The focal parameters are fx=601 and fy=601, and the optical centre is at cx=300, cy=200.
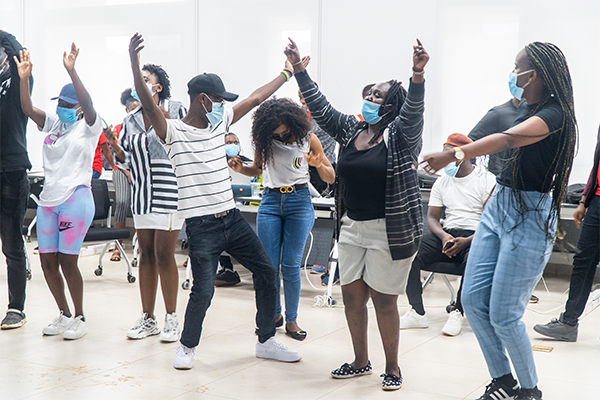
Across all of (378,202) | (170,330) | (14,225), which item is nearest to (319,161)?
(378,202)

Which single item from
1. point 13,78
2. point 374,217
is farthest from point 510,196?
point 13,78

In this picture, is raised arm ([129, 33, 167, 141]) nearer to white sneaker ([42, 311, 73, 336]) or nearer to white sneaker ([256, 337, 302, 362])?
white sneaker ([256, 337, 302, 362])

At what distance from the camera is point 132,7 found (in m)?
7.83

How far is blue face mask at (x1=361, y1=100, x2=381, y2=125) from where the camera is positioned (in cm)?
284

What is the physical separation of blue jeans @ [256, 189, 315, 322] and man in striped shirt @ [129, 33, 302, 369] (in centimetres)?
46

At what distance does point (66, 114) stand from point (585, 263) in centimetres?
329

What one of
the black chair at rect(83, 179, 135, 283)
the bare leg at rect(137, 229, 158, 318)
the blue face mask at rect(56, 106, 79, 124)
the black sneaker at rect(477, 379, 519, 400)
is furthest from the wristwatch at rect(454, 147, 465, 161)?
the black chair at rect(83, 179, 135, 283)

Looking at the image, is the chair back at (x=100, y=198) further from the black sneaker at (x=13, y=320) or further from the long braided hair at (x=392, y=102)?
the long braided hair at (x=392, y=102)

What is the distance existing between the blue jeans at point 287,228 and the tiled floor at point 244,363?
42cm

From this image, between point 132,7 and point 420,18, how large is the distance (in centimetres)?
380

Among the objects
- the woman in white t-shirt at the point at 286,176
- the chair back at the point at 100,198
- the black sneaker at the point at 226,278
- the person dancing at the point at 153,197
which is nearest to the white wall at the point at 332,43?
the chair back at the point at 100,198

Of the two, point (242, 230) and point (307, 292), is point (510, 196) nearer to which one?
point (242, 230)

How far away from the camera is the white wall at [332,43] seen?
5.89 m

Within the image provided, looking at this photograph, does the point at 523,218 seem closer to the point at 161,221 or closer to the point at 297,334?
the point at 297,334
